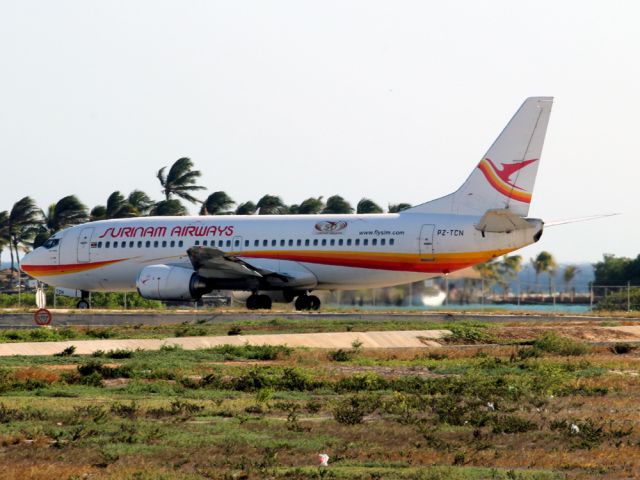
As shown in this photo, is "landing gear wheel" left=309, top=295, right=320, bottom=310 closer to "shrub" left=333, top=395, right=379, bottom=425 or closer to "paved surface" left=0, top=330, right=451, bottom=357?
"paved surface" left=0, top=330, right=451, bottom=357

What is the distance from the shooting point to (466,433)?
643 inches

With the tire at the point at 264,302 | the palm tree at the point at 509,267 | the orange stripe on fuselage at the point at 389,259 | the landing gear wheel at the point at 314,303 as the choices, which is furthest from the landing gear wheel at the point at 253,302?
the palm tree at the point at 509,267

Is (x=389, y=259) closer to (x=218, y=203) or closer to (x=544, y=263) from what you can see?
(x=218, y=203)

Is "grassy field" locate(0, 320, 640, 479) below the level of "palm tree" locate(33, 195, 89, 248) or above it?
→ below

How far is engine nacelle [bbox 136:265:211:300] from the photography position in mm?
47125

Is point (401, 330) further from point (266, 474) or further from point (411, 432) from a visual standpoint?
point (266, 474)

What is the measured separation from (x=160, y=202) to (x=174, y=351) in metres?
51.2

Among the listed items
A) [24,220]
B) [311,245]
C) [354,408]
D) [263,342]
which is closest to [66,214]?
[24,220]

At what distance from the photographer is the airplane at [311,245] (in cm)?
4303

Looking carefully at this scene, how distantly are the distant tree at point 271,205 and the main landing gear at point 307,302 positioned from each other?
29.2 m

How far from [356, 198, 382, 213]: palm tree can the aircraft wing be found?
27.6m

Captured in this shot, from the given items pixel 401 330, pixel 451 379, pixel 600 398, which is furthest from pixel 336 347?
pixel 600 398

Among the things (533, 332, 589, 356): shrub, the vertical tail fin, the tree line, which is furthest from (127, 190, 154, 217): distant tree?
(533, 332, 589, 356): shrub

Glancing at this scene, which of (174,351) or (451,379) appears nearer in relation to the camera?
(451,379)
